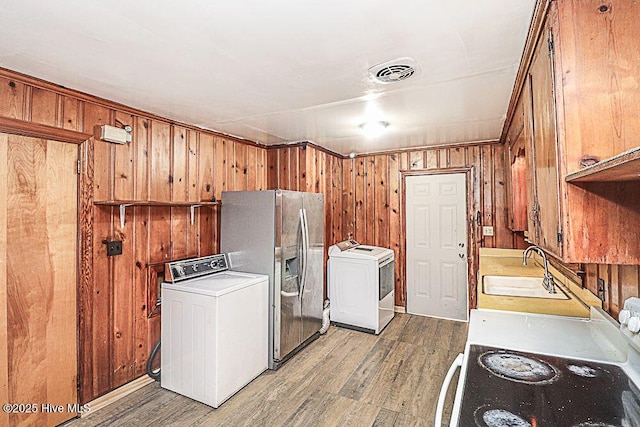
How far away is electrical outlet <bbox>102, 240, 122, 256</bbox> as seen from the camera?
101 inches

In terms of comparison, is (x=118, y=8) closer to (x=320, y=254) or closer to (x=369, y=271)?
(x=320, y=254)

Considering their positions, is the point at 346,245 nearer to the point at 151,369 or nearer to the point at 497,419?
the point at 151,369

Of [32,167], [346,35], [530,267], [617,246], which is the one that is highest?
[346,35]

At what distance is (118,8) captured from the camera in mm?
1367

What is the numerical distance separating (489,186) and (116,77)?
13.2 ft

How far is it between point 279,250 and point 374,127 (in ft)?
5.03

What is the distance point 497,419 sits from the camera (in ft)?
3.20

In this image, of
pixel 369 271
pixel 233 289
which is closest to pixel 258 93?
pixel 233 289

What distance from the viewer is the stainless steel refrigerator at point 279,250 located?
3.12 m

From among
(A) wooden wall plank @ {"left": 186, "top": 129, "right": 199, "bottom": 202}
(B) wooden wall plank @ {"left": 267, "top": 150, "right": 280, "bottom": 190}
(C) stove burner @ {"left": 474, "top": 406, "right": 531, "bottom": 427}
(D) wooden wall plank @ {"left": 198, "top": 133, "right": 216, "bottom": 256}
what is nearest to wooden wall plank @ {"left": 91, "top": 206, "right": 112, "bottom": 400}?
(A) wooden wall plank @ {"left": 186, "top": 129, "right": 199, "bottom": 202}

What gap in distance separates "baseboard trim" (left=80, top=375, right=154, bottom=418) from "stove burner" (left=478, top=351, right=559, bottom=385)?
268 cm

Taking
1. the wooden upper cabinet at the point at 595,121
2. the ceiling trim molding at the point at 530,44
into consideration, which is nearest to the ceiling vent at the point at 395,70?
the ceiling trim molding at the point at 530,44

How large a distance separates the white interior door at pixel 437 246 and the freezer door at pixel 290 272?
1897mm

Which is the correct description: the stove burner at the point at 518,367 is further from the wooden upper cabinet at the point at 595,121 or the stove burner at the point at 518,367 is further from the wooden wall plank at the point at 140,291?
the wooden wall plank at the point at 140,291
